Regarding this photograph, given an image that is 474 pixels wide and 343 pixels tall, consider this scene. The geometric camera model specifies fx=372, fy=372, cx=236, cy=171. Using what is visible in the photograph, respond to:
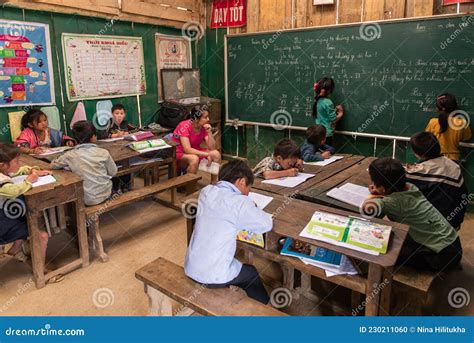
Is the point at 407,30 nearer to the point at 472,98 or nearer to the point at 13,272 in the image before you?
the point at 472,98

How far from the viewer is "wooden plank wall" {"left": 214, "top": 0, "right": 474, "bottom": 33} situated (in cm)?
384

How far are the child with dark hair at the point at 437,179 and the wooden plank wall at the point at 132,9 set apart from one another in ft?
12.4

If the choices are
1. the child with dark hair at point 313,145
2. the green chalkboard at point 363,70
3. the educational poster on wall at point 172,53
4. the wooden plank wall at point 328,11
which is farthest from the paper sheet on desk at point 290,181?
the educational poster on wall at point 172,53

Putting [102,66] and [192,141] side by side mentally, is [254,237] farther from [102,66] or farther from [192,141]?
[102,66]

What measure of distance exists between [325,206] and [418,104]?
2385 mm

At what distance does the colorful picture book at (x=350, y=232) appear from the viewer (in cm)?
160

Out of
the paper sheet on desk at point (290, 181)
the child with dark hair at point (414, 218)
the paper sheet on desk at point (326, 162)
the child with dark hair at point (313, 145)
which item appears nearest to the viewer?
the child with dark hair at point (414, 218)

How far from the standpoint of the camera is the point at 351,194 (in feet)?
7.45

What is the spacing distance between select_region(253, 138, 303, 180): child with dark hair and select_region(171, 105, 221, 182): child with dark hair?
1.47 m

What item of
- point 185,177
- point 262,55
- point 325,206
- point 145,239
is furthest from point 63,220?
point 262,55

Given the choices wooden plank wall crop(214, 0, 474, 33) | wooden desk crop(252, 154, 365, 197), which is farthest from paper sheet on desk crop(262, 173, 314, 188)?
wooden plank wall crop(214, 0, 474, 33)

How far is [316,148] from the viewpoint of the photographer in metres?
3.20

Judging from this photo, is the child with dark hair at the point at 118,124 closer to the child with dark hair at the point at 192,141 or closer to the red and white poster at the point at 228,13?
the child with dark hair at the point at 192,141

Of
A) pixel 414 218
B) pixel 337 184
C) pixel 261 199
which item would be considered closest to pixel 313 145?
pixel 337 184
